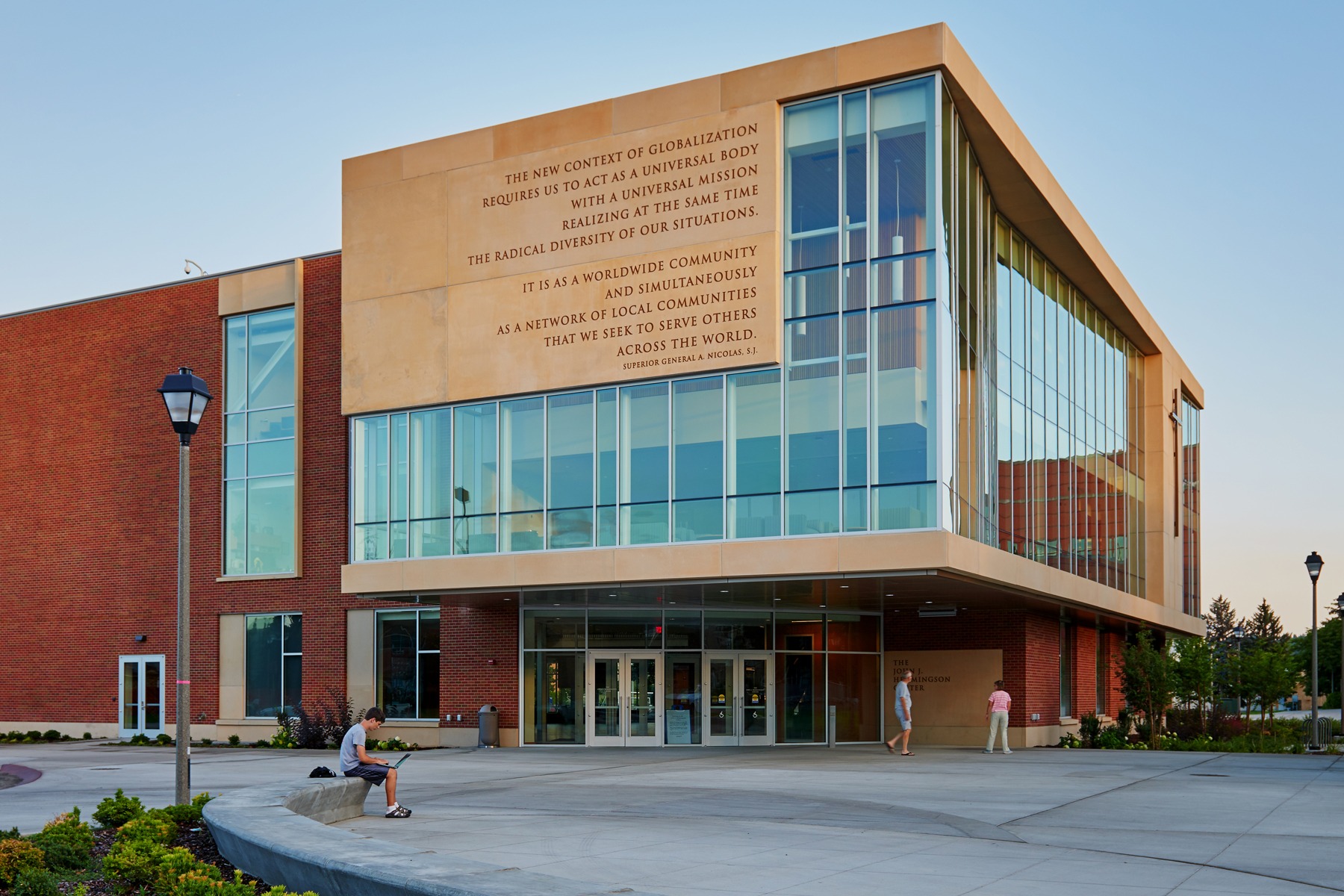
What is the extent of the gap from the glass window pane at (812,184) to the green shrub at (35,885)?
18.4m

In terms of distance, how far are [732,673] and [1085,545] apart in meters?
11.7

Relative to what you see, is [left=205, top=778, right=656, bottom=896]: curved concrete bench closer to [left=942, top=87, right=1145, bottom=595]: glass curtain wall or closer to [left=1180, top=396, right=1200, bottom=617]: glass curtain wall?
[left=942, top=87, right=1145, bottom=595]: glass curtain wall

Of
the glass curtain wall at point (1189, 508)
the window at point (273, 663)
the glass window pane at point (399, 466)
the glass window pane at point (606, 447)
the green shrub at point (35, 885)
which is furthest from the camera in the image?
the glass curtain wall at point (1189, 508)

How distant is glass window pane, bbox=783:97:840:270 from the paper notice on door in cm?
1158

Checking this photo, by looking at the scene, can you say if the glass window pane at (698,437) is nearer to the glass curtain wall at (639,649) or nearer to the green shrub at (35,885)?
the glass curtain wall at (639,649)

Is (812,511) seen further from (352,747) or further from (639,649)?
(352,747)

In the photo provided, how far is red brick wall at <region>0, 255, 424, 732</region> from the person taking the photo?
34.3 metres

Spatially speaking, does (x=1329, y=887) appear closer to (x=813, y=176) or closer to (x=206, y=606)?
(x=813, y=176)

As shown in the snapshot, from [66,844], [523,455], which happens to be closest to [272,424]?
[523,455]

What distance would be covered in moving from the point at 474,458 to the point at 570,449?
259 centimetres

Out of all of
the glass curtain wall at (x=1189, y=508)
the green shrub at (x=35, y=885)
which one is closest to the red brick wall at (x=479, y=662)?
the green shrub at (x=35, y=885)

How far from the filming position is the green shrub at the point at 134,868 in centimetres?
1034

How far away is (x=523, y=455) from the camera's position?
28656mm

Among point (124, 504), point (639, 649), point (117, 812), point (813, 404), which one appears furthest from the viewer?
point (124, 504)
